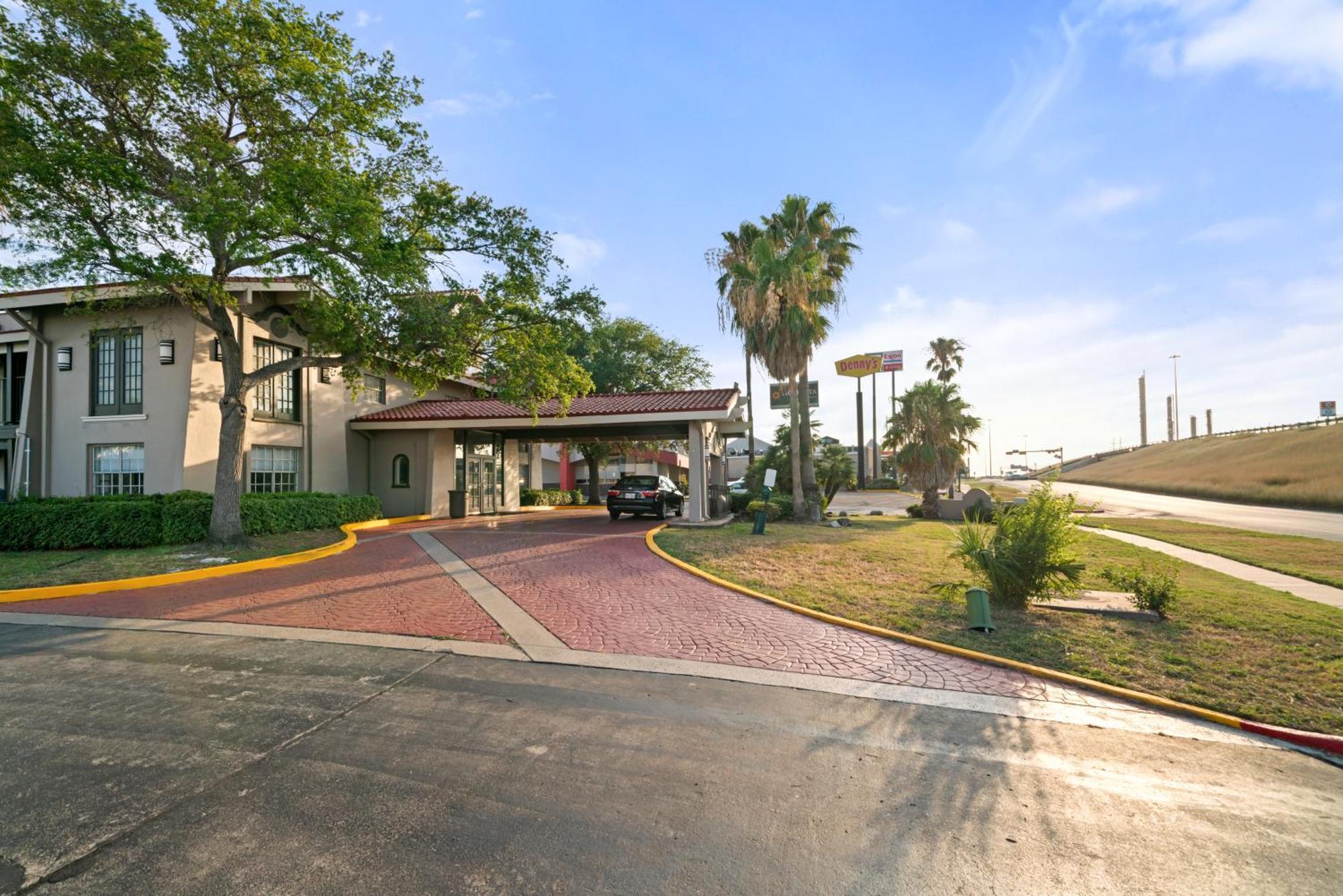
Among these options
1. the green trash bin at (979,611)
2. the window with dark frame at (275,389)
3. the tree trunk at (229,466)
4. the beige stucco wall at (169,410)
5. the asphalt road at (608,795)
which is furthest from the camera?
the window with dark frame at (275,389)

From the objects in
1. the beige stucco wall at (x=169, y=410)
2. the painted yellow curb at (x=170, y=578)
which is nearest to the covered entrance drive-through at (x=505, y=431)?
the beige stucco wall at (x=169, y=410)

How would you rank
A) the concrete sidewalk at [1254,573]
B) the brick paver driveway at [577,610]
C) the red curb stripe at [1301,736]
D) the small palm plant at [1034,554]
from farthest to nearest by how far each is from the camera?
the concrete sidewalk at [1254,573]
the small palm plant at [1034,554]
the brick paver driveway at [577,610]
the red curb stripe at [1301,736]

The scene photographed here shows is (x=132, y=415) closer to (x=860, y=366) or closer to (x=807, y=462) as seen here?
(x=807, y=462)

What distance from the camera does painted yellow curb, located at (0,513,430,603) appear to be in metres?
8.55

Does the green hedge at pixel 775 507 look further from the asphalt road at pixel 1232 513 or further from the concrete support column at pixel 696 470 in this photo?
the asphalt road at pixel 1232 513

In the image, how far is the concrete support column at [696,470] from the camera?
→ 17812 mm

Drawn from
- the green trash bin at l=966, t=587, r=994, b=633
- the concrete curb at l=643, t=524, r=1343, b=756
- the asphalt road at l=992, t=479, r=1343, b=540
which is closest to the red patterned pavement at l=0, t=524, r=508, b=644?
the concrete curb at l=643, t=524, r=1343, b=756

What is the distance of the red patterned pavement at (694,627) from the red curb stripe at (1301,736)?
3.18ft

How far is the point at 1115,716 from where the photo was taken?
4.83 m

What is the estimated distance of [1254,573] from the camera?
1157 centimetres

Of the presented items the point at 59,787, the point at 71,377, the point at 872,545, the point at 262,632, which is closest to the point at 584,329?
the point at 872,545

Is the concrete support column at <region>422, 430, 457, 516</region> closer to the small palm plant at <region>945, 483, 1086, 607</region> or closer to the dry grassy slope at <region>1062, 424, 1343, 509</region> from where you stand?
the small palm plant at <region>945, 483, 1086, 607</region>

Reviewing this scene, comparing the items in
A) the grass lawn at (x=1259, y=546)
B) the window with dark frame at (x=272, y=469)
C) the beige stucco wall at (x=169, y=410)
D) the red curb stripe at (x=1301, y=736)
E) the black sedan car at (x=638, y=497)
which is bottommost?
the grass lawn at (x=1259, y=546)

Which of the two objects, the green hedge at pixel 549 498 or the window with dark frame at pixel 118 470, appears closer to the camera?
the window with dark frame at pixel 118 470
